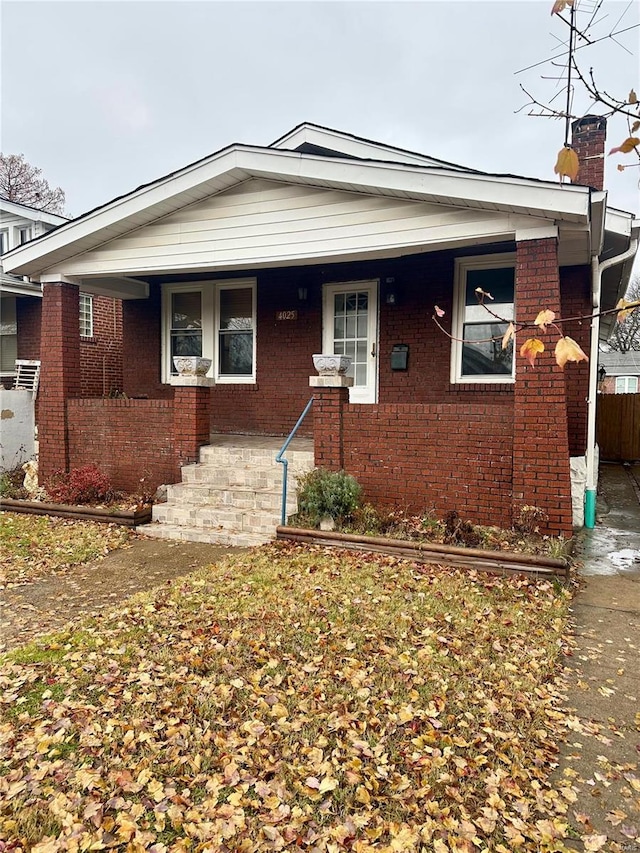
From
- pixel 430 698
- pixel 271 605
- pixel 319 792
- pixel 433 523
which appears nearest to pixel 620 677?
pixel 430 698

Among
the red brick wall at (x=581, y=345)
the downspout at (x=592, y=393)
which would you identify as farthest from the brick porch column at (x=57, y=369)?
the downspout at (x=592, y=393)

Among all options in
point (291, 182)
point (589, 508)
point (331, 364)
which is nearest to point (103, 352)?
point (291, 182)

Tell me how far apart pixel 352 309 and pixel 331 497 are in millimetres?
3678

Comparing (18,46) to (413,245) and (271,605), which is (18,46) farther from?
(271,605)

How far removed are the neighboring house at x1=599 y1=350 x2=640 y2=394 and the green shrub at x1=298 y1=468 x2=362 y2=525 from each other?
29.7 metres

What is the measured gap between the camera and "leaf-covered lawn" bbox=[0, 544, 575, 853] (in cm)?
195

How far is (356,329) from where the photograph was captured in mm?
8281

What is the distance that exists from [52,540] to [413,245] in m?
5.24

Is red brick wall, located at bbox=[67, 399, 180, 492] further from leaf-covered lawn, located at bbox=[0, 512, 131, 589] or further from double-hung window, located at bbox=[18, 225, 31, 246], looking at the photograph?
double-hung window, located at bbox=[18, 225, 31, 246]

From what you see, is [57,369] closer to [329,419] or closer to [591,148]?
[329,419]

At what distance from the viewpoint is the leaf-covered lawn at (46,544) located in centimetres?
499

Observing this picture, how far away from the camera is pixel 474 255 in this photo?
7281 millimetres

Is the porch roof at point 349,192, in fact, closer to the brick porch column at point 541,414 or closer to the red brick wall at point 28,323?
the brick porch column at point 541,414

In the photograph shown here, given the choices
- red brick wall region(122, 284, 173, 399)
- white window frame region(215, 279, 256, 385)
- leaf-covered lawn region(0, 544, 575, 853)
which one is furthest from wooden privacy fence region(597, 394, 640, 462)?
leaf-covered lawn region(0, 544, 575, 853)
